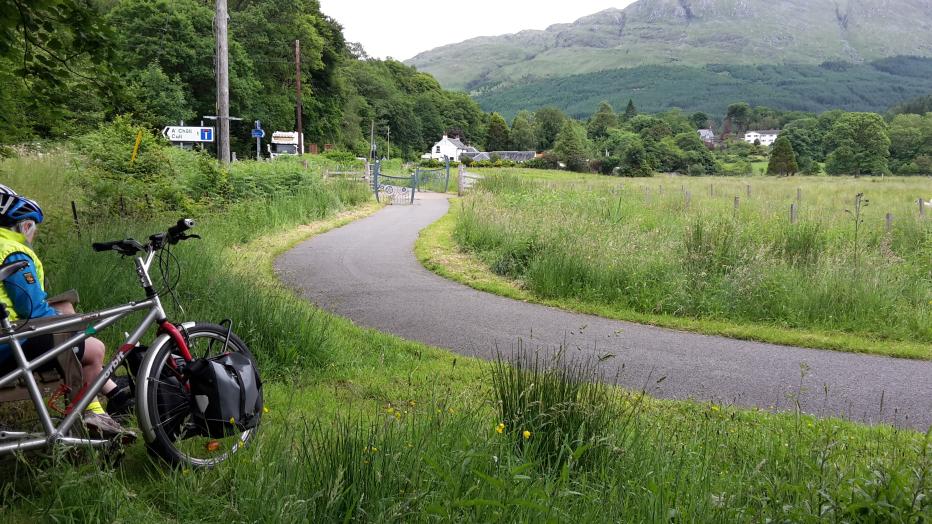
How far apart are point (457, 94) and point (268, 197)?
15369 centimetres

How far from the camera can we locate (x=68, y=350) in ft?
12.0

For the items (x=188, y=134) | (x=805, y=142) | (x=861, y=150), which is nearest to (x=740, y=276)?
(x=188, y=134)

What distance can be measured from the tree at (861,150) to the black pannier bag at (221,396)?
276 feet

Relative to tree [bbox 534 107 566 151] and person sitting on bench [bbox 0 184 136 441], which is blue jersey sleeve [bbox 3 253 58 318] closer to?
person sitting on bench [bbox 0 184 136 441]

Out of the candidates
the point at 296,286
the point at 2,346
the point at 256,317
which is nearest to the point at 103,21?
the point at 256,317

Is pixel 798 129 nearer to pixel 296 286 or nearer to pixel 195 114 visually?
pixel 195 114

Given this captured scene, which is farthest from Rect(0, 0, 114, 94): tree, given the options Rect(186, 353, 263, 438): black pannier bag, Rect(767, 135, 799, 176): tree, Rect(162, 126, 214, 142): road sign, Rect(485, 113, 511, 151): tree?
Rect(485, 113, 511, 151): tree

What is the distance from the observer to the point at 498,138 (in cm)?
15875

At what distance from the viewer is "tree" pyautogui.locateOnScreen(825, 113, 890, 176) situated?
77.4 m

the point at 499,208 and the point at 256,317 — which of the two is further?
the point at 499,208

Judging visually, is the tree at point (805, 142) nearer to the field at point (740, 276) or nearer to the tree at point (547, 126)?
the tree at point (547, 126)

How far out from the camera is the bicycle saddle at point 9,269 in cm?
349

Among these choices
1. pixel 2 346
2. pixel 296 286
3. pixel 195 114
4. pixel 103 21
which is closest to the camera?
pixel 2 346

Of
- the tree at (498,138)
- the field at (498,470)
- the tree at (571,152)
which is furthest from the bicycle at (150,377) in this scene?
the tree at (498,138)
